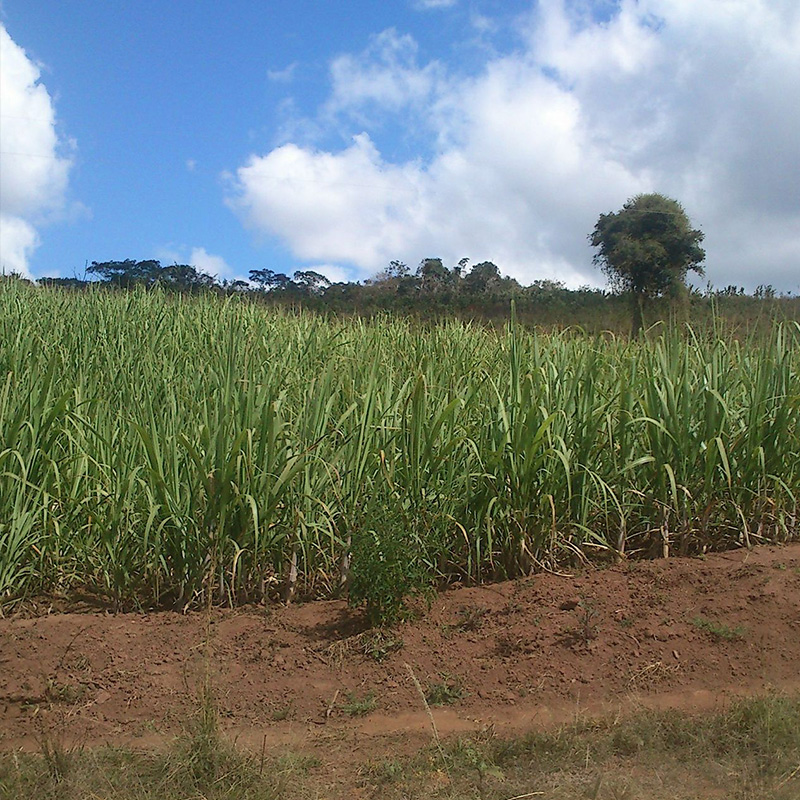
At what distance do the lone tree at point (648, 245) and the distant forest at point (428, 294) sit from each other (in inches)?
31.2

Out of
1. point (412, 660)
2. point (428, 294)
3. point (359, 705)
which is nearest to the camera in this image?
point (359, 705)

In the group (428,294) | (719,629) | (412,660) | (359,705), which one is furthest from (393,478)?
(428,294)

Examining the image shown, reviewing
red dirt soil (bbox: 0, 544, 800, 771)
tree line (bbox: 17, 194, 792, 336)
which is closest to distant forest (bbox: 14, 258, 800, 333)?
tree line (bbox: 17, 194, 792, 336)

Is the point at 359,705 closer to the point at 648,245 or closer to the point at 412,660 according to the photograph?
the point at 412,660

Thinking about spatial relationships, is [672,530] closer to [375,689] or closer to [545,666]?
[545,666]

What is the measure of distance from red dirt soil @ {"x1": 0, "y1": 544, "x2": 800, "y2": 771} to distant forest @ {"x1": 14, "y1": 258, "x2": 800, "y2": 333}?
5.09 metres

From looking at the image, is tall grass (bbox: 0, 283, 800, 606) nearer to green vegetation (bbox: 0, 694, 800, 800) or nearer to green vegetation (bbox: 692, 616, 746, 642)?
green vegetation (bbox: 692, 616, 746, 642)

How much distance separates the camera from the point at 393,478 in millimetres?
3785

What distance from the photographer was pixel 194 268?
11.2 metres

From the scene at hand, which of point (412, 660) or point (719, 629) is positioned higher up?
point (719, 629)

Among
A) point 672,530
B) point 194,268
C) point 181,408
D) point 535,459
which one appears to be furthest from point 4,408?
point 194,268

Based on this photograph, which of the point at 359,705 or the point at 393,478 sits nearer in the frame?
the point at 359,705

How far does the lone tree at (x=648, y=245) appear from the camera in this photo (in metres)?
15.8

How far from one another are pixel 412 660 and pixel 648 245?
1463 cm
